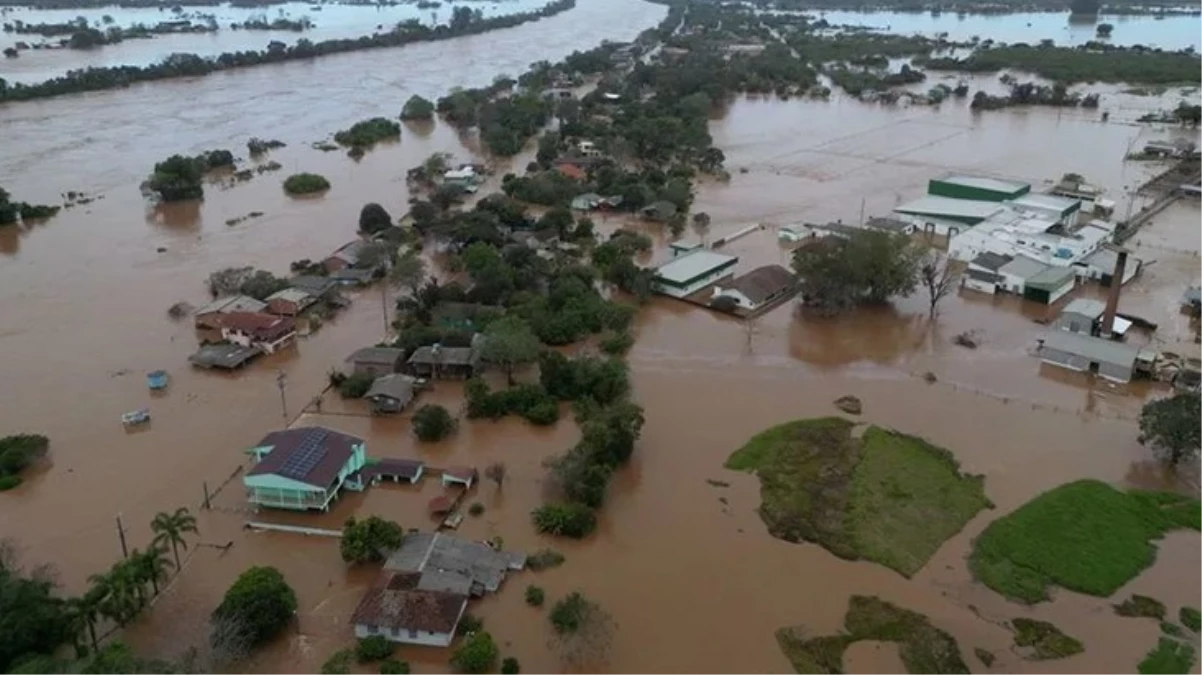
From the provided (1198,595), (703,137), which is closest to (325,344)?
(1198,595)

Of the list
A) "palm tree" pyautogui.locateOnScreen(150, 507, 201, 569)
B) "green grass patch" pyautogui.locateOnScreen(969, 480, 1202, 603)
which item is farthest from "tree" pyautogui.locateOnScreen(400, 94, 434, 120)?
"green grass patch" pyautogui.locateOnScreen(969, 480, 1202, 603)

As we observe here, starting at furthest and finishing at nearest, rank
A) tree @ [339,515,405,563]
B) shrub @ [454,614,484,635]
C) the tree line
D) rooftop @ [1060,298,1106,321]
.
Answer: the tree line → rooftop @ [1060,298,1106,321] → tree @ [339,515,405,563] → shrub @ [454,614,484,635]

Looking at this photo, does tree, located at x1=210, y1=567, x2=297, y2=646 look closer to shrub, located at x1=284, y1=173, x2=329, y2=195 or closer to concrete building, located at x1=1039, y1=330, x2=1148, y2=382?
concrete building, located at x1=1039, y1=330, x2=1148, y2=382

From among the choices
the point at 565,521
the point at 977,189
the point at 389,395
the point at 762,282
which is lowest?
the point at 565,521

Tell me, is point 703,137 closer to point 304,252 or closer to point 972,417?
point 304,252

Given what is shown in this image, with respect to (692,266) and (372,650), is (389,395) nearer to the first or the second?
(372,650)

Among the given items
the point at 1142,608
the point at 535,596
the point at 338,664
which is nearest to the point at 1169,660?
the point at 1142,608
